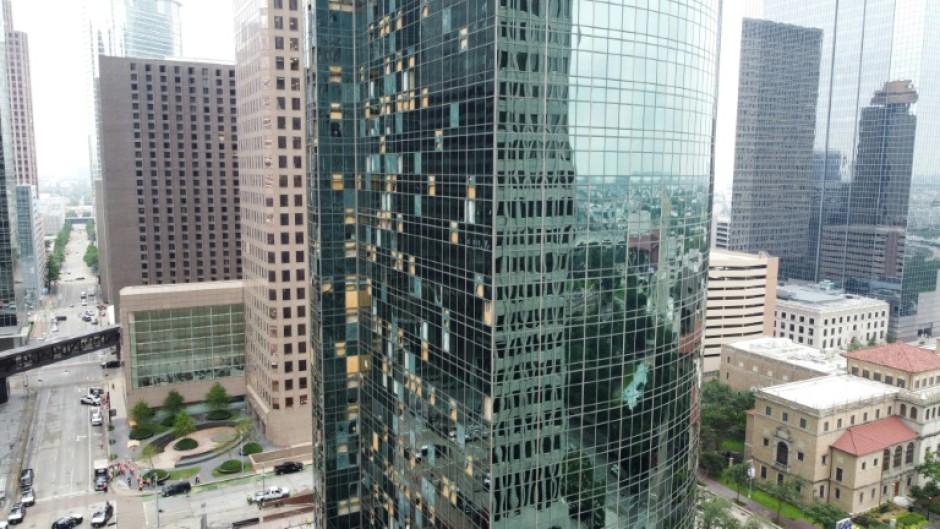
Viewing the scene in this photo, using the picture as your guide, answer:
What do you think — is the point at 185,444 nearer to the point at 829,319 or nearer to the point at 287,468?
the point at 287,468

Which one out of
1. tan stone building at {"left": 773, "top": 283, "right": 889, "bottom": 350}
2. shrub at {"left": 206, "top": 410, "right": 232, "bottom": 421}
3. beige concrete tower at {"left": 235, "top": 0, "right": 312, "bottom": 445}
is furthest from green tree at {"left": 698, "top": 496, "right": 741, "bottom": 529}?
tan stone building at {"left": 773, "top": 283, "right": 889, "bottom": 350}

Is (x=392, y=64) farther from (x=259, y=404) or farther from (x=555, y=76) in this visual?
(x=259, y=404)

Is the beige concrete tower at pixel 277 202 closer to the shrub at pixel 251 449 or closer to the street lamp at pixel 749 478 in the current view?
the shrub at pixel 251 449

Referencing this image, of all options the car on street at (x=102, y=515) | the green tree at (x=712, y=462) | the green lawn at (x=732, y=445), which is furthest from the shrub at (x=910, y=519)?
the car on street at (x=102, y=515)

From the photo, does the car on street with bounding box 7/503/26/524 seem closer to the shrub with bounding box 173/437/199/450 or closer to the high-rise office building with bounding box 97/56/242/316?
the shrub with bounding box 173/437/199/450

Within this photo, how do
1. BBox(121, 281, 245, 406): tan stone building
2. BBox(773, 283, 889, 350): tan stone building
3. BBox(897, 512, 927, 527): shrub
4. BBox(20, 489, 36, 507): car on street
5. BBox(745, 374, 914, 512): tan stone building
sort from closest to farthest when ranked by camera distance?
BBox(897, 512, 927, 527): shrub < BBox(20, 489, 36, 507): car on street < BBox(745, 374, 914, 512): tan stone building < BBox(121, 281, 245, 406): tan stone building < BBox(773, 283, 889, 350): tan stone building

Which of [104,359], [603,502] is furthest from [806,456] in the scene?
[104,359]
